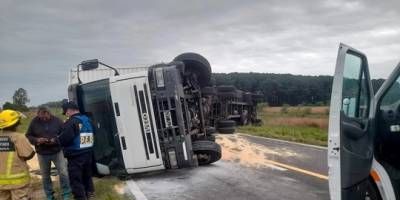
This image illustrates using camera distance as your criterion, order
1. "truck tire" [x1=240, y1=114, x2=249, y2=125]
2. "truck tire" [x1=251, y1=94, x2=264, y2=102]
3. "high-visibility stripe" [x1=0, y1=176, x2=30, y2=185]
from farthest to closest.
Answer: "truck tire" [x1=251, y1=94, x2=264, y2=102], "truck tire" [x1=240, y1=114, x2=249, y2=125], "high-visibility stripe" [x1=0, y1=176, x2=30, y2=185]

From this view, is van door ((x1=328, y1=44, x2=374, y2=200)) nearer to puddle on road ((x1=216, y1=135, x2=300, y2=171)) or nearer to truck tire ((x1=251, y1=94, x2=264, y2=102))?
puddle on road ((x1=216, y1=135, x2=300, y2=171))

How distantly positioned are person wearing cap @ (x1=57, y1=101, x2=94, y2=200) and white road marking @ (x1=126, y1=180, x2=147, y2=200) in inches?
30.0

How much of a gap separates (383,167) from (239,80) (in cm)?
4850

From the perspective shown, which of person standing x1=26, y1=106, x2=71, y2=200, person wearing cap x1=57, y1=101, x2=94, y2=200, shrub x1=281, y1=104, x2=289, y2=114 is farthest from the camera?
shrub x1=281, y1=104, x2=289, y2=114

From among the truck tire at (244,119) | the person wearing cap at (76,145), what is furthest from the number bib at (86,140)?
the truck tire at (244,119)

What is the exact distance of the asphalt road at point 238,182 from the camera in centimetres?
734

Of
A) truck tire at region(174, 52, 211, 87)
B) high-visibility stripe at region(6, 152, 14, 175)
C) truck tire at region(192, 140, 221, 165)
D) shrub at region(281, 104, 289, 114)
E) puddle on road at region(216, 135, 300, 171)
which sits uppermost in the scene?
truck tire at region(174, 52, 211, 87)

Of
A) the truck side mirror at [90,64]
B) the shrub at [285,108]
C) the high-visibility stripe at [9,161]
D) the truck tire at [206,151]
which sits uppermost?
the truck side mirror at [90,64]

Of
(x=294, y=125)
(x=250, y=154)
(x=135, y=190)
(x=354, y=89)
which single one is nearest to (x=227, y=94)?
(x=250, y=154)

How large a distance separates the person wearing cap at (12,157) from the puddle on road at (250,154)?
5476 millimetres

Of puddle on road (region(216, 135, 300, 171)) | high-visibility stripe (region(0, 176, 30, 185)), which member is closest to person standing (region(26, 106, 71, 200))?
high-visibility stripe (region(0, 176, 30, 185))

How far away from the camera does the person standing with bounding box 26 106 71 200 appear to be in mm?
7629

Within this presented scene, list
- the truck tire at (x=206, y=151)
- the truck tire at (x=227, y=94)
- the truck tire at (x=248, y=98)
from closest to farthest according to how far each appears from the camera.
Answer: the truck tire at (x=206, y=151) < the truck tire at (x=227, y=94) < the truck tire at (x=248, y=98)

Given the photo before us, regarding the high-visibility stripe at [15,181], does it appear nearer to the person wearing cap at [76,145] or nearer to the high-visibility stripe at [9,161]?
the high-visibility stripe at [9,161]
